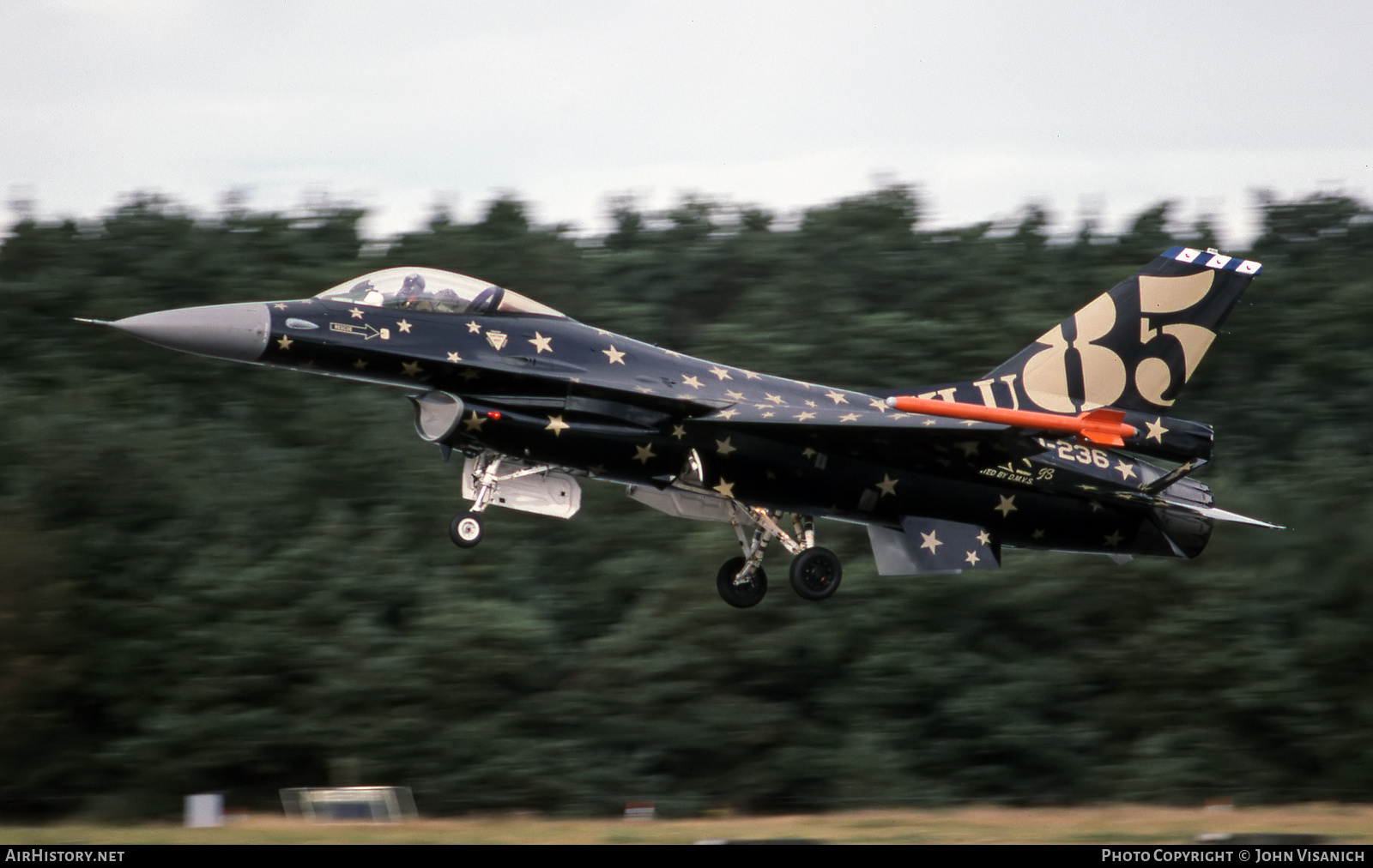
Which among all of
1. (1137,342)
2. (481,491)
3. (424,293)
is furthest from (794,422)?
(1137,342)

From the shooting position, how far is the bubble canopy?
17.8 metres

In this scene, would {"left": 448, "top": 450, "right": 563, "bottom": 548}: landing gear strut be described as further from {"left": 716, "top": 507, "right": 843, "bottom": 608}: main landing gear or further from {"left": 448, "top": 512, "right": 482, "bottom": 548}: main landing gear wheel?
{"left": 716, "top": 507, "right": 843, "bottom": 608}: main landing gear

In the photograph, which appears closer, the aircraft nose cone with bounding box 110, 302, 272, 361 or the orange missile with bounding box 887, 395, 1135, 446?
the orange missile with bounding box 887, 395, 1135, 446

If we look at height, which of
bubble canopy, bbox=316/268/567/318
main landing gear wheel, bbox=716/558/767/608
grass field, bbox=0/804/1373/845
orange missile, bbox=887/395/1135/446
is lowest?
grass field, bbox=0/804/1373/845

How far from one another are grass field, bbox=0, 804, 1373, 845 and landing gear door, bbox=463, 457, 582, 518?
4.46 meters

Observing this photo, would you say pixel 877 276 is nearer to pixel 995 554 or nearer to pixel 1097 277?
pixel 1097 277

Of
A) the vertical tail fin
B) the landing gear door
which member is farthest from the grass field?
the vertical tail fin

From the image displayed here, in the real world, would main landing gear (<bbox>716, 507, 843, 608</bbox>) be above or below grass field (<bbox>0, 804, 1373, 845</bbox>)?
above

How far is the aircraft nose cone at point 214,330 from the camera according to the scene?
16.9 m

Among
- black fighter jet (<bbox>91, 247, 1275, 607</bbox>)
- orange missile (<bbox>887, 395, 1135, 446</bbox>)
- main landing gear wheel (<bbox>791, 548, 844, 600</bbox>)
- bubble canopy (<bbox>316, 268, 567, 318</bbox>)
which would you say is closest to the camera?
orange missile (<bbox>887, 395, 1135, 446</bbox>)

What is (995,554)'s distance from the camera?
19797 millimetres

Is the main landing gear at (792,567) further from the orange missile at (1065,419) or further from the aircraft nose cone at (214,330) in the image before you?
the aircraft nose cone at (214,330)

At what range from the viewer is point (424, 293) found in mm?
18031
